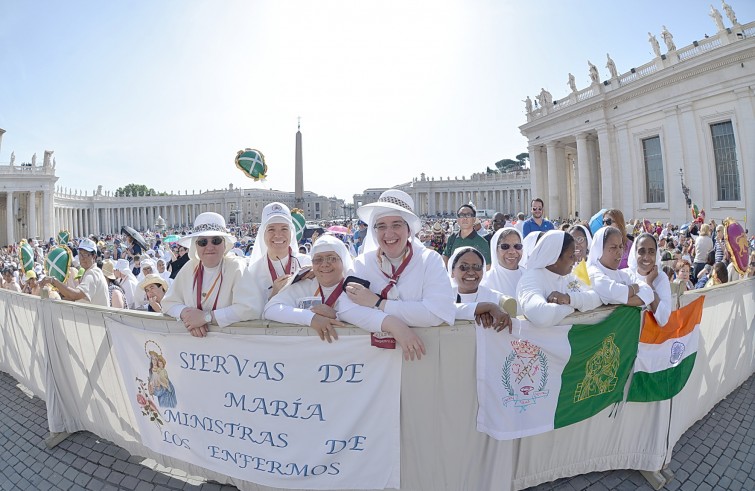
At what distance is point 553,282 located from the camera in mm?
3029

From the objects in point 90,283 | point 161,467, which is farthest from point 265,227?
point 90,283

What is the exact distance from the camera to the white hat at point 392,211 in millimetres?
2754

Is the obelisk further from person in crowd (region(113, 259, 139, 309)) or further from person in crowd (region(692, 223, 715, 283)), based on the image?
person in crowd (region(692, 223, 715, 283))

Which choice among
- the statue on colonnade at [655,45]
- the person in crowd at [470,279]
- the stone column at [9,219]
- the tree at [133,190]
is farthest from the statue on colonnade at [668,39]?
the tree at [133,190]

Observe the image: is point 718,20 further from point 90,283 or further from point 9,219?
point 9,219

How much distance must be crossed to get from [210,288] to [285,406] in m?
1.13

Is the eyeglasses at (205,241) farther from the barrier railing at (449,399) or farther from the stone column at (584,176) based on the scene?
the stone column at (584,176)

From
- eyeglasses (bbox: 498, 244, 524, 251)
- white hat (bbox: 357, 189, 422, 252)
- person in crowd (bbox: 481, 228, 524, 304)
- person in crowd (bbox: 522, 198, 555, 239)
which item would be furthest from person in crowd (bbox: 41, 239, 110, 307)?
person in crowd (bbox: 522, 198, 555, 239)

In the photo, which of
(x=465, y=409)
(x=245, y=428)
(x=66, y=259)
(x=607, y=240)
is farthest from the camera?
(x=66, y=259)

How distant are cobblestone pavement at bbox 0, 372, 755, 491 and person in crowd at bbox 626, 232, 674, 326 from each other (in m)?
1.35

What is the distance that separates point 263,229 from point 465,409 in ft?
8.06

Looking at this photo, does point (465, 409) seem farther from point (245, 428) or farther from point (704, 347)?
point (704, 347)

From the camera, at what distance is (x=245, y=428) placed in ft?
9.30

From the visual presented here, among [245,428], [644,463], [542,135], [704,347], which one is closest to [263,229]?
[245,428]
